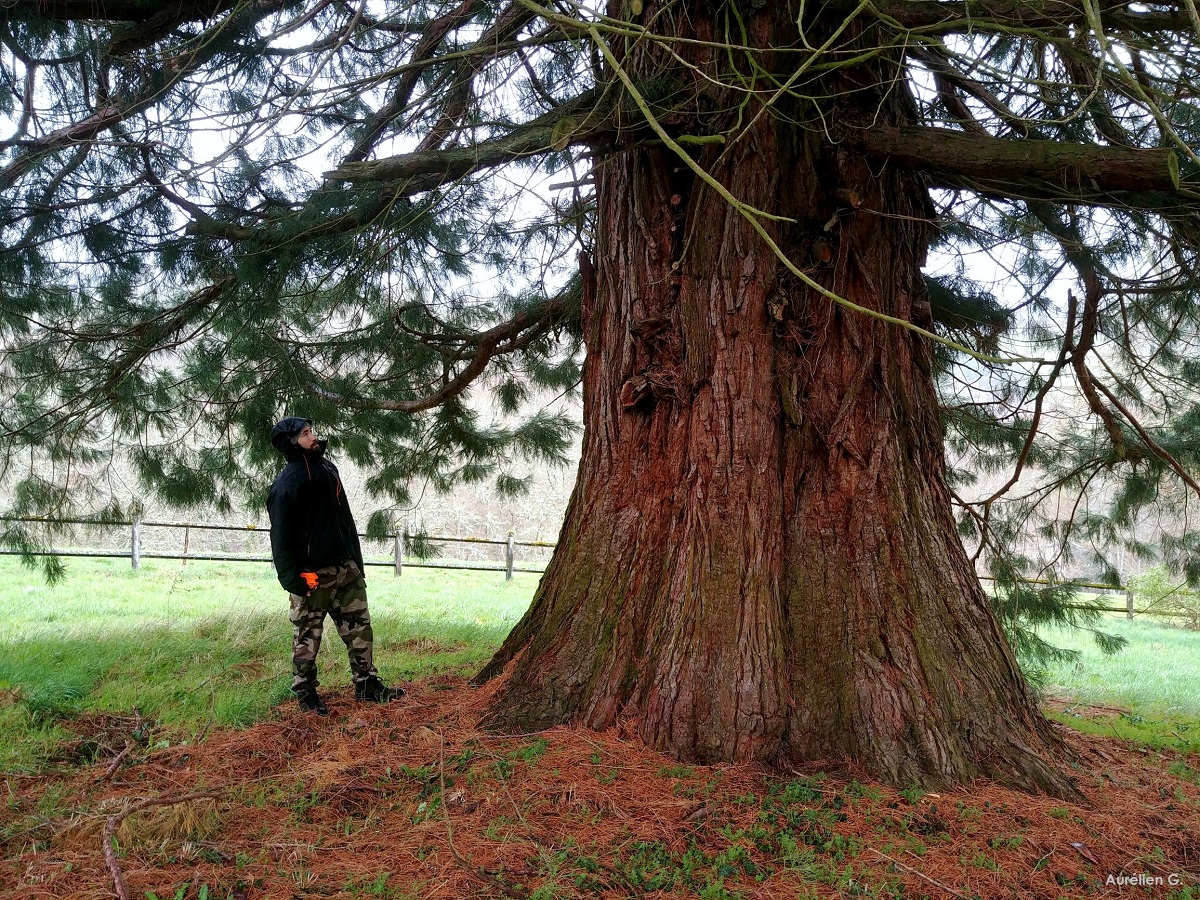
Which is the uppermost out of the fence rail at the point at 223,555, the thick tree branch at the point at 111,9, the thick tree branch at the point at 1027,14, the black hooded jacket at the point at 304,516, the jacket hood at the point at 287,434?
the thick tree branch at the point at 111,9

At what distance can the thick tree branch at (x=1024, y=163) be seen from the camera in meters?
2.92

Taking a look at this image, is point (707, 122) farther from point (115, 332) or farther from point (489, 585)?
point (489, 585)

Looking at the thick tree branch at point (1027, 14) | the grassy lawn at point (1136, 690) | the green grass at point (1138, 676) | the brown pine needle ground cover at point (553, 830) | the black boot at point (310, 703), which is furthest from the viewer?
the green grass at point (1138, 676)

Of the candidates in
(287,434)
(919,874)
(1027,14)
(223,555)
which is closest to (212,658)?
(287,434)

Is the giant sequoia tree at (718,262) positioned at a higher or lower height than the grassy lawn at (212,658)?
higher

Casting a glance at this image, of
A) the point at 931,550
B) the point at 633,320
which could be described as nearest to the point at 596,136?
the point at 633,320

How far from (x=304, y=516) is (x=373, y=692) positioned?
3.29 feet

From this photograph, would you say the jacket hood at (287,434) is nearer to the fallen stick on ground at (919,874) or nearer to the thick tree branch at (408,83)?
the thick tree branch at (408,83)

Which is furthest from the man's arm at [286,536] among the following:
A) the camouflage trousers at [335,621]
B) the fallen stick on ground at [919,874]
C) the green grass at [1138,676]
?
the green grass at [1138,676]

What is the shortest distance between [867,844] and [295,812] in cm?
199

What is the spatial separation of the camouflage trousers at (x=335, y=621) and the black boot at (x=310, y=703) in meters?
0.02

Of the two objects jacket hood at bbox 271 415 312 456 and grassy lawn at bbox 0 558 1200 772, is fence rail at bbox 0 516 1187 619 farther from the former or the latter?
jacket hood at bbox 271 415 312 456

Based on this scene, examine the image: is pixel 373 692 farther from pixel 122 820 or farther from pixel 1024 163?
pixel 1024 163

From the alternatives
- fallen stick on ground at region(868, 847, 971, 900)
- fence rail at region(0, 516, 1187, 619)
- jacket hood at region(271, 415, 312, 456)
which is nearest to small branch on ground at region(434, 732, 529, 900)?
fallen stick on ground at region(868, 847, 971, 900)
